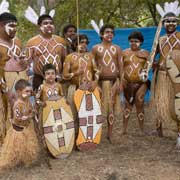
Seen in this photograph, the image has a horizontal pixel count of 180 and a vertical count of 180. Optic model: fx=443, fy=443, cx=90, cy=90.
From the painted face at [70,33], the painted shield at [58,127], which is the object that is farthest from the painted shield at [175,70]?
the painted face at [70,33]

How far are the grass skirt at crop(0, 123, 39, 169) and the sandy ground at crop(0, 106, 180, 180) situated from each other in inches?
3.8

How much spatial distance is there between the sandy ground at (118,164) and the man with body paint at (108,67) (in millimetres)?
545

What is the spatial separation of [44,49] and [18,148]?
130cm

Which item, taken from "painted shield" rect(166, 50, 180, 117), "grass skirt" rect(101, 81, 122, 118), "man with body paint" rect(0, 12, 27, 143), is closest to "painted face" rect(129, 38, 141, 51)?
"grass skirt" rect(101, 81, 122, 118)

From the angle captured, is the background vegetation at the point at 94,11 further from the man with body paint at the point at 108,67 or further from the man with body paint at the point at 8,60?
the man with body paint at the point at 8,60

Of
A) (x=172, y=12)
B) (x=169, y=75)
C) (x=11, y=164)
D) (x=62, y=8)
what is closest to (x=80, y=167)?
(x=11, y=164)

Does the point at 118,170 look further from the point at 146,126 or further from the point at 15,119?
the point at 146,126

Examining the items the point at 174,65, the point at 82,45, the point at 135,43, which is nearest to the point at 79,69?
the point at 82,45

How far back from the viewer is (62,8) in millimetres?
8992

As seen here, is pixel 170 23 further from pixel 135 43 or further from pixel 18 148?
pixel 18 148

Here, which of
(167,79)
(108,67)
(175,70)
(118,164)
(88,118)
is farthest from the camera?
(167,79)

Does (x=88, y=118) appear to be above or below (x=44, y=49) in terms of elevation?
below

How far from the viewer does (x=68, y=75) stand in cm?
516

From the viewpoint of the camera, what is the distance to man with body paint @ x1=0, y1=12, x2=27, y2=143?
4.80 m
